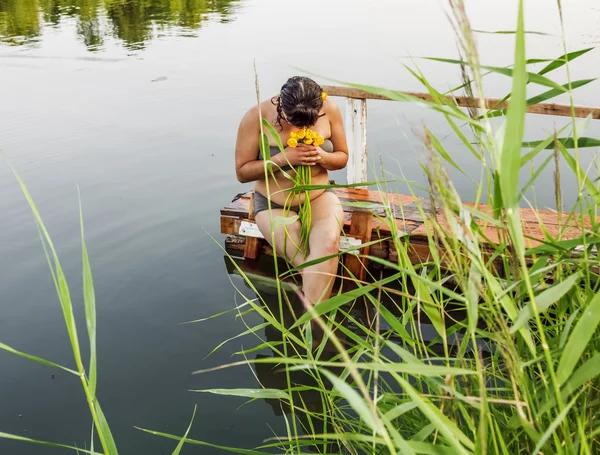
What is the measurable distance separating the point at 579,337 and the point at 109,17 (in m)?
22.9

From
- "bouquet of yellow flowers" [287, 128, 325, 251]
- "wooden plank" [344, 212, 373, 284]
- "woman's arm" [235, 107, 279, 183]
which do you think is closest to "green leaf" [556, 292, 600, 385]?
"bouquet of yellow flowers" [287, 128, 325, 251]

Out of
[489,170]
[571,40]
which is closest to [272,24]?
[571,40]

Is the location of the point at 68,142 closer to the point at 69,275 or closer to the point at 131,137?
the point at 131,137

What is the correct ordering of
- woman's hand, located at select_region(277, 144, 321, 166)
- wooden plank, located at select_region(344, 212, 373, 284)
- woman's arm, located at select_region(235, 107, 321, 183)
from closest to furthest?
woman's hand, located at select_region(277, 144, 321, 166)
woman's arm, located at select_region(235, 107, 321, 183)
wooden plank, located at select_region(344, 212, 373, 284)

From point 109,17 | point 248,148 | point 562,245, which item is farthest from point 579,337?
point 109,17

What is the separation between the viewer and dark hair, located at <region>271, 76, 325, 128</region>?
10.9ft

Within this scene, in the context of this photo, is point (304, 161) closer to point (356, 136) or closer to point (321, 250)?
point (321, 250)

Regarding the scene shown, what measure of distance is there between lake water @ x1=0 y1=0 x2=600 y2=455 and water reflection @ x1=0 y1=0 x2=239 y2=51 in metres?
0.22

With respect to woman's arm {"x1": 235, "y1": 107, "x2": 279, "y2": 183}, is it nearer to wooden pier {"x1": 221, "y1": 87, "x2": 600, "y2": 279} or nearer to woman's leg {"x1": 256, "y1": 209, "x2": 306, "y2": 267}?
woman's leg {"x1": 256, "y1": 209, "x2": 306, "y2": 267}

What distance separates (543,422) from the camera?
3.63 ft

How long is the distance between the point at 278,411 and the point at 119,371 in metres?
1.04

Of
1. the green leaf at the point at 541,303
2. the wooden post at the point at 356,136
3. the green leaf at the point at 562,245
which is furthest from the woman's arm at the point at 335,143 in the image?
the green leaf at the point at 541,303

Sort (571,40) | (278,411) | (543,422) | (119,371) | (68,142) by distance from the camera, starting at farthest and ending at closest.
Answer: (571,40)
(68,142)
(119,371)
(278,411)
(543,422)

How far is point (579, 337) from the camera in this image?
86 centimetres
